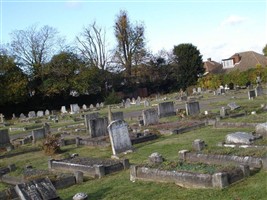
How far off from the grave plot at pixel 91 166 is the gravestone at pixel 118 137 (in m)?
1.65

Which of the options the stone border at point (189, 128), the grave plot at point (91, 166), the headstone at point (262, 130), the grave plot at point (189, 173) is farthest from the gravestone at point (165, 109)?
the grave plot at point (189, 173)

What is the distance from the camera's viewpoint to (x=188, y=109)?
26.2 metres

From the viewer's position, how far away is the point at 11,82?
5478 cm

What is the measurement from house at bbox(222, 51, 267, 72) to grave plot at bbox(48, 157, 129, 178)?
64.2 m

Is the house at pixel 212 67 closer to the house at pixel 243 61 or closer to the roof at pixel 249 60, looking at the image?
the house at pixel 243 61

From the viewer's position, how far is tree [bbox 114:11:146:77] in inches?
2798

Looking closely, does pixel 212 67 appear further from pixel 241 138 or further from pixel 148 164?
pixel 148 164

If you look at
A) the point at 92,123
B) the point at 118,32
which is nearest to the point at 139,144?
the point at 92,123

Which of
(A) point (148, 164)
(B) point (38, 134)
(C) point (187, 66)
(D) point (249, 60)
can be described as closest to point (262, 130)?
(A) point (148, 164)

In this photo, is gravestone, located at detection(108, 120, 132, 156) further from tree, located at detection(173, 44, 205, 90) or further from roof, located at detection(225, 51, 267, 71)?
roof, located at detection(225, 51, 267, 71)

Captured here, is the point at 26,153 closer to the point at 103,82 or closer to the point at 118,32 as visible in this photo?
the point at 103,82

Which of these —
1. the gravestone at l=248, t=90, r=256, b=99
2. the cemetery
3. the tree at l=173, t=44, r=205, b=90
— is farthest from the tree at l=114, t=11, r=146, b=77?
the cemetery

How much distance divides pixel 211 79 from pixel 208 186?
5364 cm

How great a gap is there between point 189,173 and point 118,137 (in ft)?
20.5
